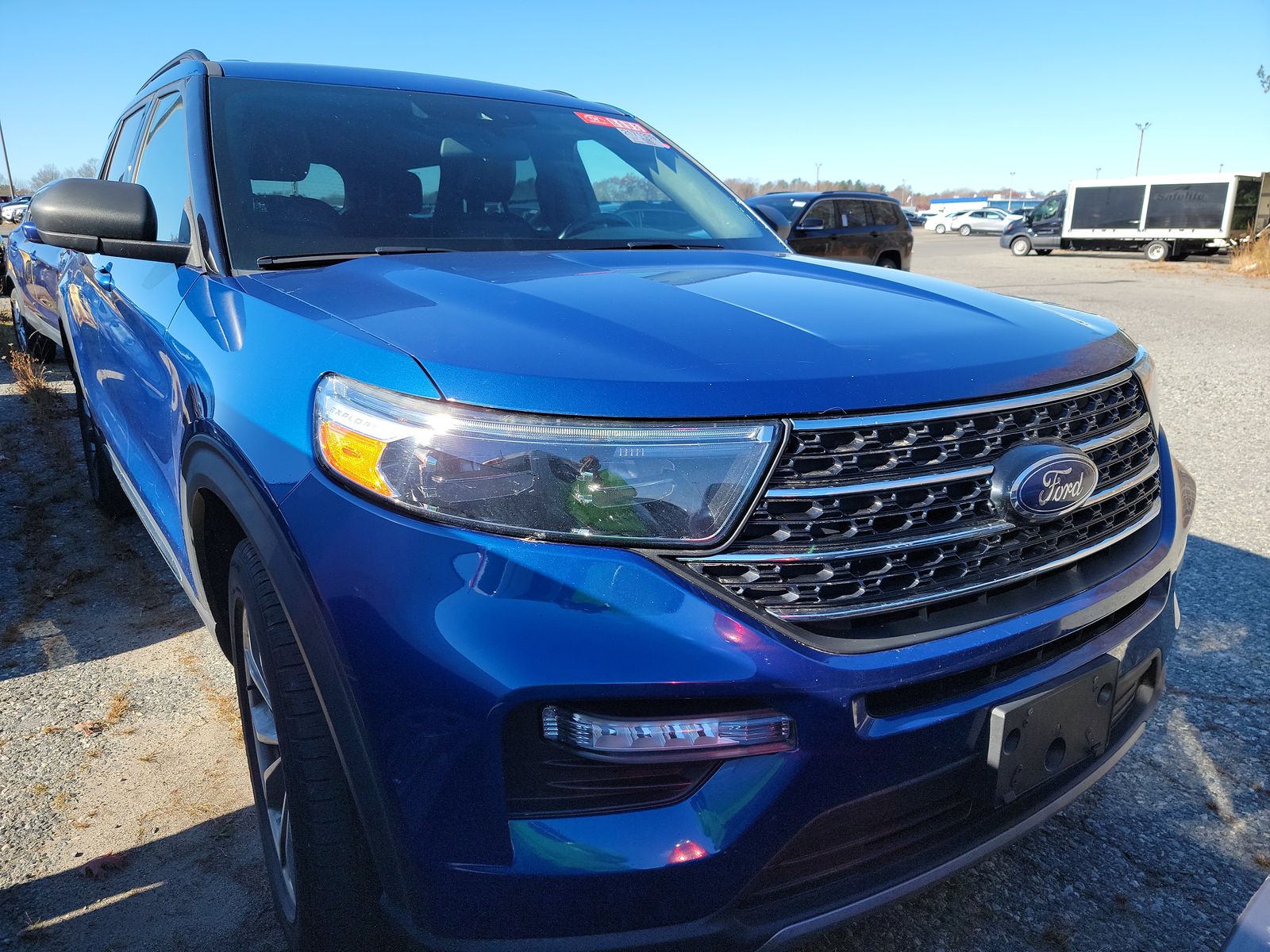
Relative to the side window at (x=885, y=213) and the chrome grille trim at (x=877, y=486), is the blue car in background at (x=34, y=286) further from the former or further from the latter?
the side window at (x=885, y=213)

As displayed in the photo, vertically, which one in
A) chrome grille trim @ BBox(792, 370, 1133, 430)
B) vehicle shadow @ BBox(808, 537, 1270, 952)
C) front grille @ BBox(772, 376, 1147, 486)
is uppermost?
chrome grille trim @ BBox(792, 370, 1133, 430)

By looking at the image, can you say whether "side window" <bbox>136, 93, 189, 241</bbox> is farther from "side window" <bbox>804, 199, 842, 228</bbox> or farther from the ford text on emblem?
"side window" <bbox>804, 199, 842, 228</bbox>

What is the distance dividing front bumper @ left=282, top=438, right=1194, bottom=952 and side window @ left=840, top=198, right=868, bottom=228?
12.8m

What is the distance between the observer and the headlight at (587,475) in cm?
129

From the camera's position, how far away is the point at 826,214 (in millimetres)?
12992

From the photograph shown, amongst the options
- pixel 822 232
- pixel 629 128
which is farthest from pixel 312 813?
pixel 822 232

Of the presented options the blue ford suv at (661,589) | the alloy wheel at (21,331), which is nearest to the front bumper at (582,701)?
the blue ford suv at (661,589)

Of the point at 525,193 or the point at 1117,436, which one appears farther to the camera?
the point at 525,193

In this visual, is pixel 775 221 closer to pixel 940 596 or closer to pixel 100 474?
pixel 940 596

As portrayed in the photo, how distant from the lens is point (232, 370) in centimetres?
177

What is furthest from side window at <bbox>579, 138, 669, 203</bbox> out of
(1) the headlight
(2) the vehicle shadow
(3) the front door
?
(3) the front door

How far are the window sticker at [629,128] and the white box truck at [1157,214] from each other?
26662 millimetres

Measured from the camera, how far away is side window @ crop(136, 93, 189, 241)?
2420 millimetres

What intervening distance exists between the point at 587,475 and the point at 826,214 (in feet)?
41.2
